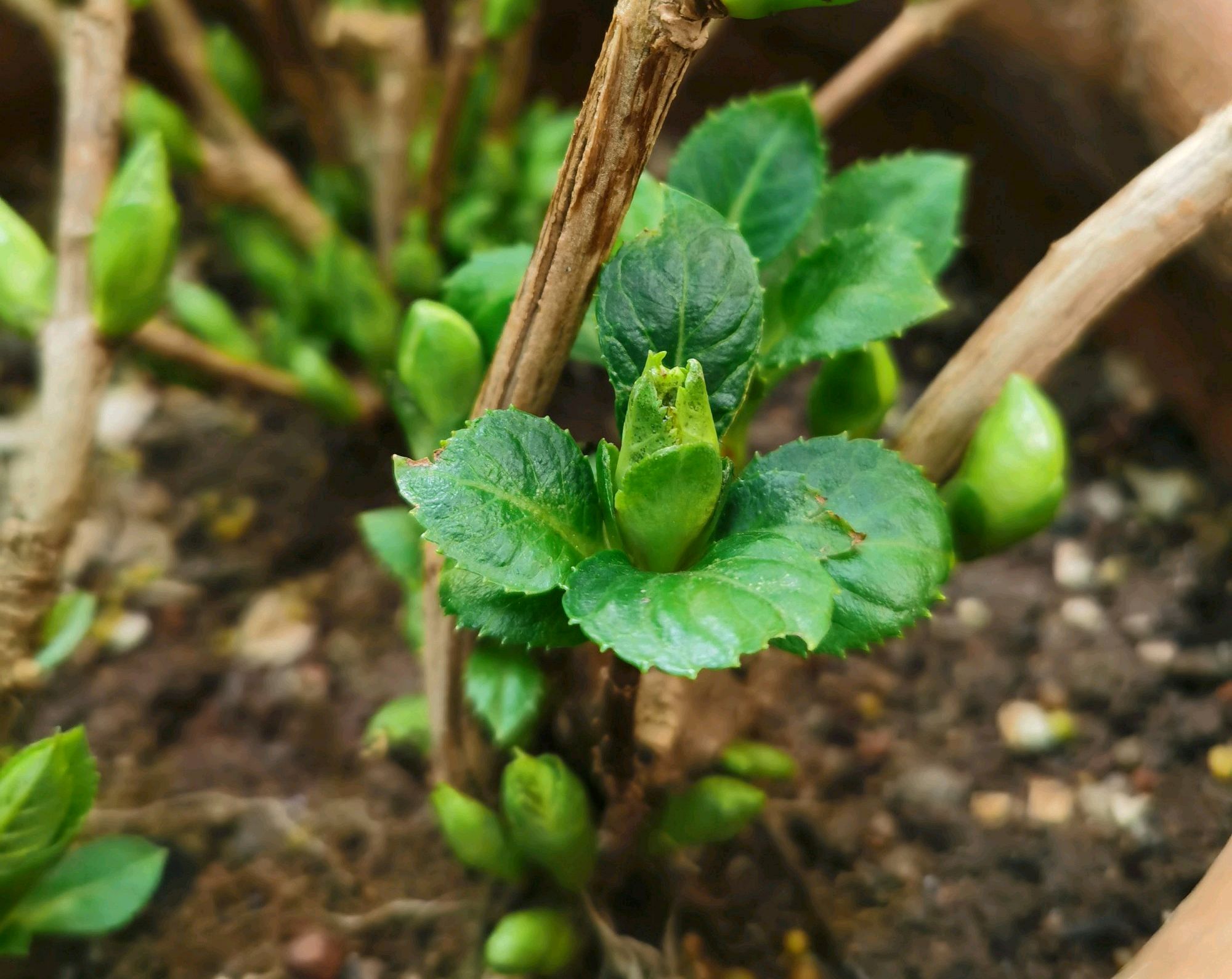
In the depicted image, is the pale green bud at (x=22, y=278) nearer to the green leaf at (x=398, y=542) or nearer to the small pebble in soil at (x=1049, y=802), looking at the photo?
the green leaf at (x=398, y=542)

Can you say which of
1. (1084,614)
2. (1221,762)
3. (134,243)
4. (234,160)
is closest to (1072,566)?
(1084,614)

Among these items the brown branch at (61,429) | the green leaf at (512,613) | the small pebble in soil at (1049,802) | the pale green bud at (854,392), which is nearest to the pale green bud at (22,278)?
the brown branch at (61,429)

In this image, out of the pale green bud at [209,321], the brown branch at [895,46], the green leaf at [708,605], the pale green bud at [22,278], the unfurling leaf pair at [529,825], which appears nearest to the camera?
the green leaf at [708,605]

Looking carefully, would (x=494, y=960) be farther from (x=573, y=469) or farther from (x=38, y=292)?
(x=38, y=292)

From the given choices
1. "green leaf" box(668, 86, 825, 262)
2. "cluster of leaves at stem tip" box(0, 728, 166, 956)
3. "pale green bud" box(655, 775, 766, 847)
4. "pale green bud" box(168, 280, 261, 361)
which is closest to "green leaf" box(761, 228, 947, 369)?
"green leaf" box(668, 86, 825, 262)

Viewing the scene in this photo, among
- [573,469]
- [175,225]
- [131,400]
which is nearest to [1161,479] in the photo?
[573,469]
